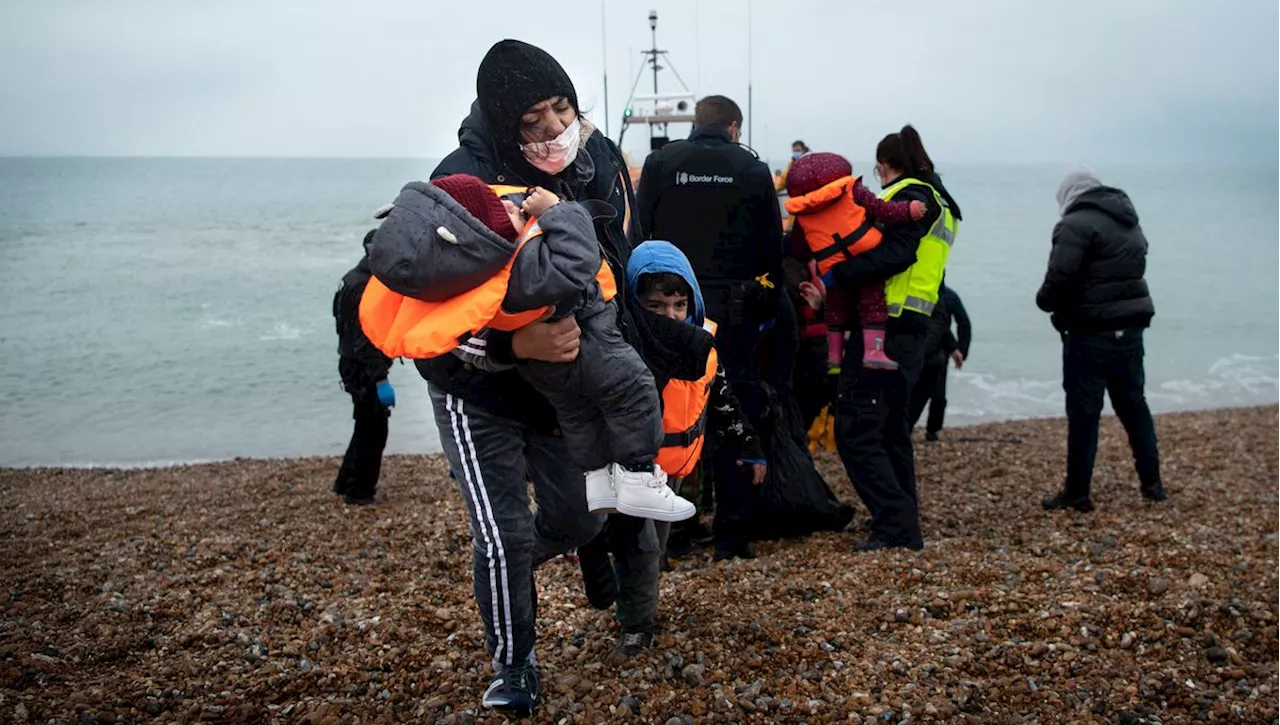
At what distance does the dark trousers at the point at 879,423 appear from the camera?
607cm

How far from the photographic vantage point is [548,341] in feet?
10.5

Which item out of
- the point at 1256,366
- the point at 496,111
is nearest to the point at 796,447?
the point at 496,111

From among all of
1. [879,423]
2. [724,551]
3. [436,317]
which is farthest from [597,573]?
[879,423]

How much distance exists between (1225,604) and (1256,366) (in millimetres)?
19769

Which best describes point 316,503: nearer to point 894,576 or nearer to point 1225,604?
point 894,576

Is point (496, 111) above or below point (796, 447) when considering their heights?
above

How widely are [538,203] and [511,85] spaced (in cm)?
56

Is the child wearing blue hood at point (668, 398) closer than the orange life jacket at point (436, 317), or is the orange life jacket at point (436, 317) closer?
the orange life jacket at point (436, 317)

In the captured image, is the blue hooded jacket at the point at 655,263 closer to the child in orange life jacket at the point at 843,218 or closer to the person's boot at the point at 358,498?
the child in orange life jacket at the point at 843,218

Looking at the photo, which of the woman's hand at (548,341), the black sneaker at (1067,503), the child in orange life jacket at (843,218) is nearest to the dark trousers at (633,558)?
the woman's hand at (548,341)

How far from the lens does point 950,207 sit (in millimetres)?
6340

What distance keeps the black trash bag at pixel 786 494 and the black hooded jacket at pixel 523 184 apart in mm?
2575

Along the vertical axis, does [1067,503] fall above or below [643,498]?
below

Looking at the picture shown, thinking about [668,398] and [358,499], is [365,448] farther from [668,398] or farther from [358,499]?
[668,398]
